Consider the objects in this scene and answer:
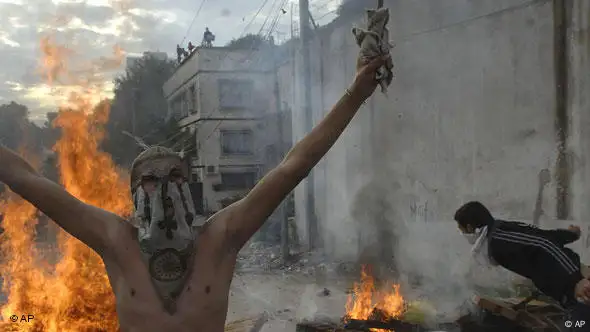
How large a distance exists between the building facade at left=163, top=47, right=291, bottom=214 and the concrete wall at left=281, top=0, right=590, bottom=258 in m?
9.53

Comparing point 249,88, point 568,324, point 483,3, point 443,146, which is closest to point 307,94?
point 443,146

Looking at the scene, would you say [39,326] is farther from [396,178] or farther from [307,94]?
[307,94]

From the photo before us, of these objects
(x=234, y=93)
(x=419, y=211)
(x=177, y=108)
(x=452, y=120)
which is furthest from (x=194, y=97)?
(x=452, y=120)

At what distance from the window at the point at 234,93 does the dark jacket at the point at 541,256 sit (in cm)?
1992

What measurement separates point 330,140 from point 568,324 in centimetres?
297

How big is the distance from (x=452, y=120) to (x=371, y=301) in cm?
376

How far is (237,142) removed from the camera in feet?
80.7

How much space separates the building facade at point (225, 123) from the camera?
23.6 m

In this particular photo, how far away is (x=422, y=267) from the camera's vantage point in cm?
1088

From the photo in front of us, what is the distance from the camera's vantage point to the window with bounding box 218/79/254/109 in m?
23.8

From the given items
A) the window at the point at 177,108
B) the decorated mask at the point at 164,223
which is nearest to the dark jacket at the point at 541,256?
the decorated mask at the point at 164,223

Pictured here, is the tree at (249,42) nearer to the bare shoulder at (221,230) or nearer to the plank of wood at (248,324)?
the plank of wood at (248,324)

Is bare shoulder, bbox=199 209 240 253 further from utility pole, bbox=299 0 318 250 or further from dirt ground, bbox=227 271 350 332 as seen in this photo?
utility pole, bbox=299 0 318 250

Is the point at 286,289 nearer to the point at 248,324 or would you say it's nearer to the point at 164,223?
the point at 248,324
